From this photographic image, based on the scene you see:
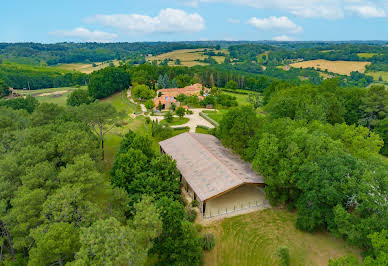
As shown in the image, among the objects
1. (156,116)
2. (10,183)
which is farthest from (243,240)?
(156,116)

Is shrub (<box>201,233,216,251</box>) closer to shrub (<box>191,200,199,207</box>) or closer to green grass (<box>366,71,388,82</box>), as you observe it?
shrub (<box>191,200,199,207</box>)

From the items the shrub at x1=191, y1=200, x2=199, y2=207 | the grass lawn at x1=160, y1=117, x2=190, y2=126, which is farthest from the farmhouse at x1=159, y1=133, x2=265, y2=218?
the grass lawn at x1=160, y1=117, x2=190, y2=126

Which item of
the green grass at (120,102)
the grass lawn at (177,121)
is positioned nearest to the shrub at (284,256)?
the grass lawn at (177,121)

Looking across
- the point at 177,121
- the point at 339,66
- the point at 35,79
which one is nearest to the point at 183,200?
the point at 177,121

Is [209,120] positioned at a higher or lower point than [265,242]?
higher

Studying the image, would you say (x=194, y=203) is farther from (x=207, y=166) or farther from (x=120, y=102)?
(x=120, y=102)
